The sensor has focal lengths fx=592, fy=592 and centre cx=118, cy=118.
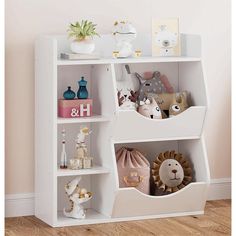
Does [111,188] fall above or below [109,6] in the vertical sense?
below

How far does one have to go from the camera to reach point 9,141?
124 inches

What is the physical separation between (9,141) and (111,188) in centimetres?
61

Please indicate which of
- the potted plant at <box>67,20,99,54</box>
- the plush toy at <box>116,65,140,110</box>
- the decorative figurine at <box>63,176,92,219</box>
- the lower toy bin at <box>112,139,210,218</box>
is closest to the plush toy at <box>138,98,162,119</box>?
the plush toy at <box>116,65,140,110</box>

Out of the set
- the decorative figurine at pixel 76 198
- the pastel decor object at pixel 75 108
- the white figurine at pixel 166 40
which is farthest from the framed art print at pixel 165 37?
the decorative figurine at pixel 76 198

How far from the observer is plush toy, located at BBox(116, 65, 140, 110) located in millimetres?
3119

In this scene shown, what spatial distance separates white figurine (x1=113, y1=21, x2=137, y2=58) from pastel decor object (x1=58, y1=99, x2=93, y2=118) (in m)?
0.31

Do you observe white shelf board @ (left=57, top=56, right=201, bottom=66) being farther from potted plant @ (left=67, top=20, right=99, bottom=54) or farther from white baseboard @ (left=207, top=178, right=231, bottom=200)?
white baseboard @ (left=207, top=178, right=231, bottom=200)

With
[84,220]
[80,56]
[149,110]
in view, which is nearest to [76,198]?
[84,220]

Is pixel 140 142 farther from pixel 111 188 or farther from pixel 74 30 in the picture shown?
pixel 74 30

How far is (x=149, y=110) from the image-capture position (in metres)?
3.11

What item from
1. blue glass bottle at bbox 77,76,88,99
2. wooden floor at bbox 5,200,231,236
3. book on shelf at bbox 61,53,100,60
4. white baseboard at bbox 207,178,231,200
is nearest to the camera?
wooden floor at bbox 5,200,231,236

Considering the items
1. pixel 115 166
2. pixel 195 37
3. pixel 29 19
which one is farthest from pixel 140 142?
pixel 29 19

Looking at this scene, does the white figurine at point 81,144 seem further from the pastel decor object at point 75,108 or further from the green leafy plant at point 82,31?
the green leafy plant at point 82,31

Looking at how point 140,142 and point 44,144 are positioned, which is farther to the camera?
point 140,142
